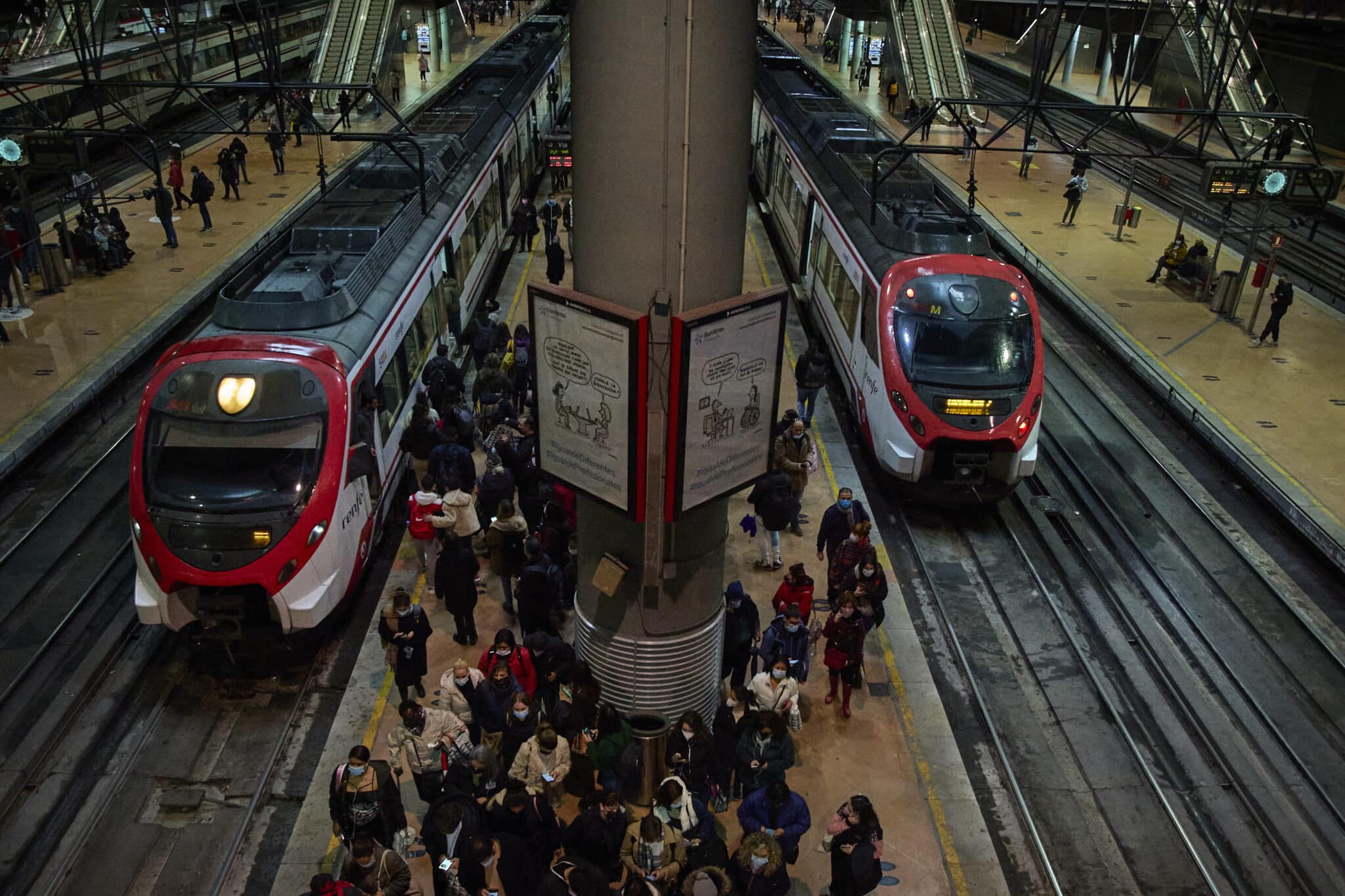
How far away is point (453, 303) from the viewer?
16.9 m

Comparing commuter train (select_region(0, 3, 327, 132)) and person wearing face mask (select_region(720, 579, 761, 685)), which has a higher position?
commuter train (select_region(0, 3, 327, 132))

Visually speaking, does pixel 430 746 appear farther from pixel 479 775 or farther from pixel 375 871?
pixel 375 871

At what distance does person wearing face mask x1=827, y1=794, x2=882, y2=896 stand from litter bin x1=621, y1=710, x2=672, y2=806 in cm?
179

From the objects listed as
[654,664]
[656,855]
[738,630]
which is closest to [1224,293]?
[738,630]

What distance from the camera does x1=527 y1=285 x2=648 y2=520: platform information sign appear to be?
24.7 ft

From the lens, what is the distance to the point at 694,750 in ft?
25.4

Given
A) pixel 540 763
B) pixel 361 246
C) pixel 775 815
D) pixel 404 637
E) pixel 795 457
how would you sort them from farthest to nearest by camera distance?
pixel 361 246, pixel 795 457, pixel 404 637, pixel 540 763, pixel 775 815

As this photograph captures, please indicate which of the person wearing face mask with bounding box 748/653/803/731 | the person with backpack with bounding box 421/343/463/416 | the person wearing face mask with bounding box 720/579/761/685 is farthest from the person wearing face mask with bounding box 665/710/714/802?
the person with backpack with bounding box 421/343/463/416

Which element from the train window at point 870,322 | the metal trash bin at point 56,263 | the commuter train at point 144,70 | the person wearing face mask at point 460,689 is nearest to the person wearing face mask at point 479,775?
the person wearing face mask at point 460,689

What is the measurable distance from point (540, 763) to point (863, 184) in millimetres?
11817

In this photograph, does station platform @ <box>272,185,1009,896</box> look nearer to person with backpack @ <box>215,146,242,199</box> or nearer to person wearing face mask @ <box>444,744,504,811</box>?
person wearing face mask @ <box>444,744,504,811</box>

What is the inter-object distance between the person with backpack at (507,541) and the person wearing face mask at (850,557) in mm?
3105

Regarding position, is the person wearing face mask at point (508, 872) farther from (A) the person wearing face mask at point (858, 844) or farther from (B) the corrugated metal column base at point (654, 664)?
(B) the corrugated metal column base at point (654, 664)

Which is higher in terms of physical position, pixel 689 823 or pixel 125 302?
pixel 689 823
